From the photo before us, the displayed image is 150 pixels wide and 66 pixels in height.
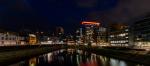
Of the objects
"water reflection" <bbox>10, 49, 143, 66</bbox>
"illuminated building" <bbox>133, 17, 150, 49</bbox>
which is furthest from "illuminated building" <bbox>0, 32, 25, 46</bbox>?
"illuminated building" <bbox>133, 17, 150, 49</bbox>

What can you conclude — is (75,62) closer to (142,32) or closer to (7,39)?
(7,39)

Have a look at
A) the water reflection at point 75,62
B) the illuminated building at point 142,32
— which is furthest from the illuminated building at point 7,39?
the illuminated building at point 142,32

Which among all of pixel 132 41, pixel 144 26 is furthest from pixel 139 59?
pixel 132 41

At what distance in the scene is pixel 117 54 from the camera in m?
78.6

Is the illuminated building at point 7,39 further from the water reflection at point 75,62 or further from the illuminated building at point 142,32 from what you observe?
the illuminated building at point 142,32

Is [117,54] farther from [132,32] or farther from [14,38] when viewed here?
[132,32]

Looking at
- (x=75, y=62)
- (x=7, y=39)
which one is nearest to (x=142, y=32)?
(x=7, y=39)

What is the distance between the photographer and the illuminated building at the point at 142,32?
6300 inches

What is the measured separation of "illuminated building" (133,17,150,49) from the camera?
160 meters

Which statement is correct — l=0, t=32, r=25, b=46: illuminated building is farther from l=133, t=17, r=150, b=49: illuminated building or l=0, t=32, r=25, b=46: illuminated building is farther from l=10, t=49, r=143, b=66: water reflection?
l=133, t=17, r=150, b=49: illuminated building

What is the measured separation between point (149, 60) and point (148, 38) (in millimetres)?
112516

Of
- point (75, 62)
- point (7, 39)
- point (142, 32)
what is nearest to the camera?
point (75, 62)

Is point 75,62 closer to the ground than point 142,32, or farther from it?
closer to the ground

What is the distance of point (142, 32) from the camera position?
170500 mm
